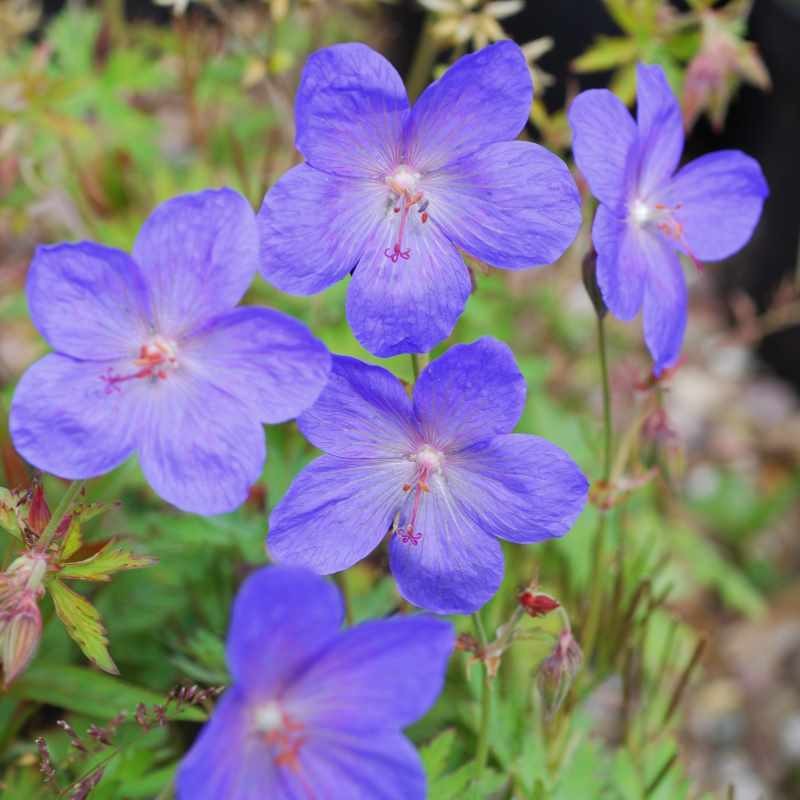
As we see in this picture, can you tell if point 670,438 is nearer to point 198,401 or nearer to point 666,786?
point 666,786

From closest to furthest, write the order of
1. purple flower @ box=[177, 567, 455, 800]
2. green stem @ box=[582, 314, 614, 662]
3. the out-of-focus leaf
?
purple flower @ box=[177, 567, 455, 800], green stem @ box=[582, 314, 614, 662], the out-of-focus leaf

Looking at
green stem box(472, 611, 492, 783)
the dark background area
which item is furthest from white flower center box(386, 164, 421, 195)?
the dark background area

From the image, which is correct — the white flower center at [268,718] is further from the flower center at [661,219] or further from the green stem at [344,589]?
the flower center at [661,219]

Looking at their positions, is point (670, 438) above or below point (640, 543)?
above

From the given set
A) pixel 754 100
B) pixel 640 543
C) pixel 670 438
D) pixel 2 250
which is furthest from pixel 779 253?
pixel 2 250

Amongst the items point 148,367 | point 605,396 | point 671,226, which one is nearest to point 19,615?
point 148,367

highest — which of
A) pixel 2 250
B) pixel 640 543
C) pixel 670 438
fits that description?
pixel 670 438

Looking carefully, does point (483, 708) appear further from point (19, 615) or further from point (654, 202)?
point (654, 202)

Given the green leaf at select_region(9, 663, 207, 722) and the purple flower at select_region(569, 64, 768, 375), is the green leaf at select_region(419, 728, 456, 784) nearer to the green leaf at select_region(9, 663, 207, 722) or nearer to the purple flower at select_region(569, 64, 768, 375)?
the green leaf at select_region(9, 663, 207, 722)
